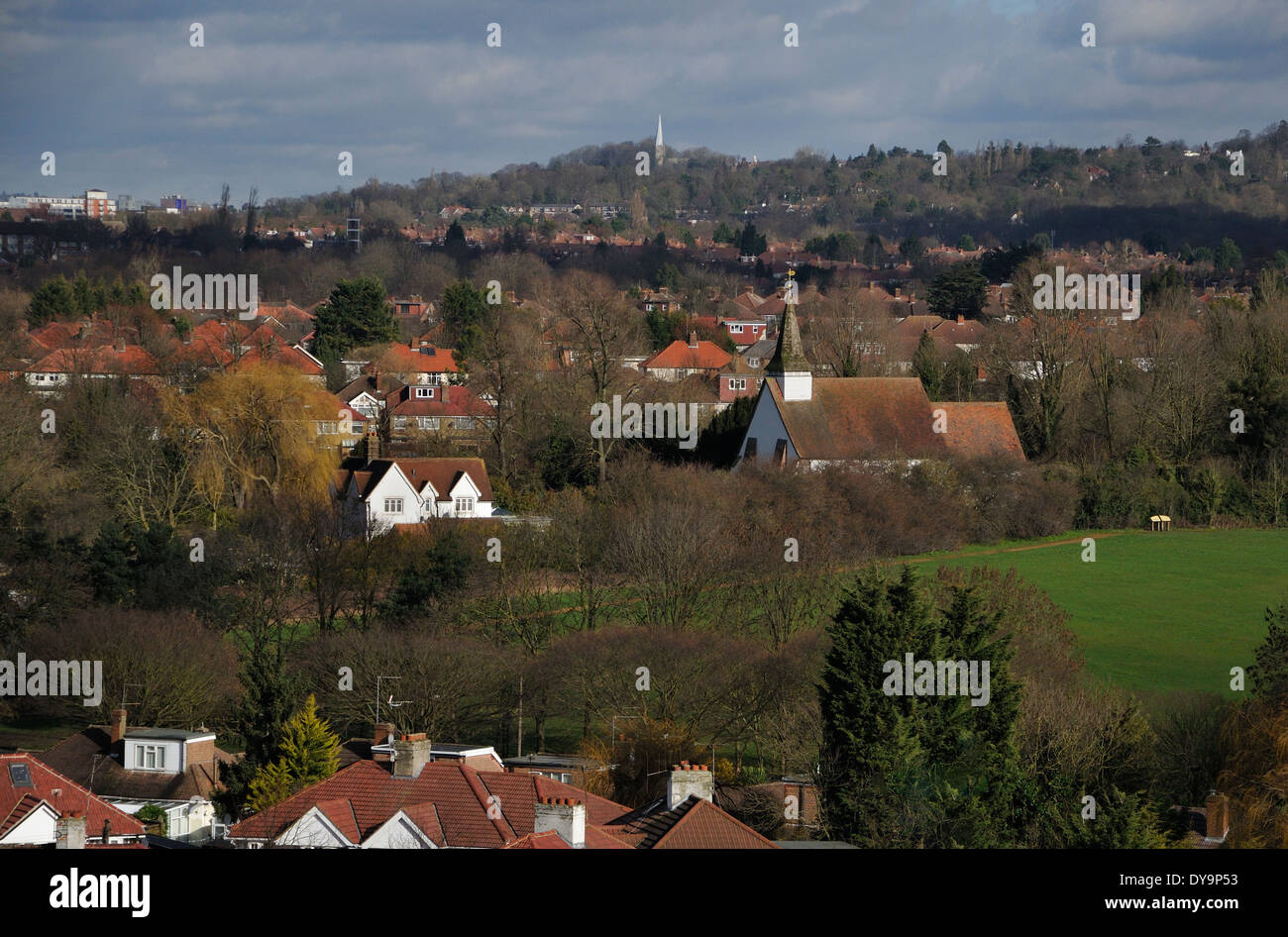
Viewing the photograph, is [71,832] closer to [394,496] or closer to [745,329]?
[394,496]

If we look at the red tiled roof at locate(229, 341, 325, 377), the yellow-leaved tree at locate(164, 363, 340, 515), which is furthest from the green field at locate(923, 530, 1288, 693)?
the red tiled roof at locate(229, 341, 325, 377)

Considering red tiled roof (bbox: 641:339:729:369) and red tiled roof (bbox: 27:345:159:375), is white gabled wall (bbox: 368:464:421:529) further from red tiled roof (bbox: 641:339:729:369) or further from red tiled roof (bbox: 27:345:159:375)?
red tiled roof (bbox: 641:339:729:369)

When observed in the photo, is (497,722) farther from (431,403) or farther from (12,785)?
(431,403)

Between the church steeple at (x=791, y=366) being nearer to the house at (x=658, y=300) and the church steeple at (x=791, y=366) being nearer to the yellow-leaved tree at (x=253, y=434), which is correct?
the yellow-leaved tree at (x=253, y=434)

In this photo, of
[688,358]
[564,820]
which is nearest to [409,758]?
[564,820]

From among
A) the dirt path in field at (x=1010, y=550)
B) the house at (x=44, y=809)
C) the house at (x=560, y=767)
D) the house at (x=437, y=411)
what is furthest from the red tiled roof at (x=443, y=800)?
the house at (x=437, y=411)
